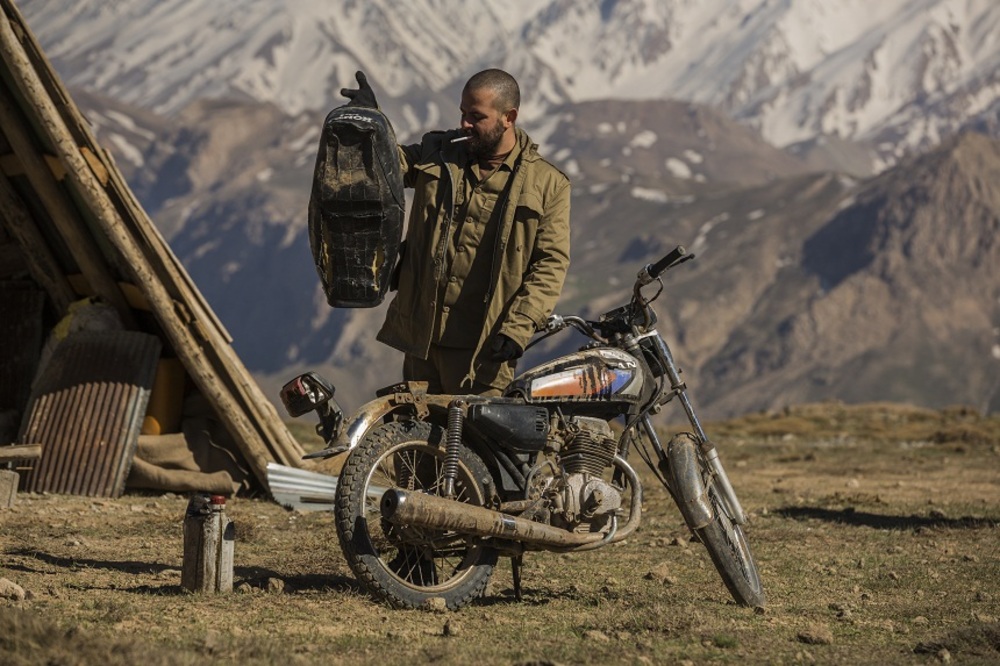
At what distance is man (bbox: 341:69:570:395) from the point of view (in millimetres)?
8531

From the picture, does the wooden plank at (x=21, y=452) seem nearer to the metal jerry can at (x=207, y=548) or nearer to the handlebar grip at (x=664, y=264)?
the metal jerry can at (x=207, y=548)

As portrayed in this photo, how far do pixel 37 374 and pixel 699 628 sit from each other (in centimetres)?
866

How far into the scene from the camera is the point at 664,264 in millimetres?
8586

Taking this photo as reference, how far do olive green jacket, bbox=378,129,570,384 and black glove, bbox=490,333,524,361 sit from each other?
0.37 ft

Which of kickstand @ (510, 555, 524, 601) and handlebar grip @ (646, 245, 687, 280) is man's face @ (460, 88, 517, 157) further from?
kickstand @ (510, 555, 524, 601)

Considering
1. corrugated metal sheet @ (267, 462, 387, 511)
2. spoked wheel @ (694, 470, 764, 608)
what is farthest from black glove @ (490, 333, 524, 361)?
corrugated metal sheet @ (267, 462, 387, 511)

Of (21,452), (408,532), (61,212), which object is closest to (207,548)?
(408,532)

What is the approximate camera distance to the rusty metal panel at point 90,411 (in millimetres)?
13375

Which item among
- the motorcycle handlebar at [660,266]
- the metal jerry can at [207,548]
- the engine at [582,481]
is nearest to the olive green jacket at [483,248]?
the motorcycle handlebar at [660,266]

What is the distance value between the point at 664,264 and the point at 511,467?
1.30 meters

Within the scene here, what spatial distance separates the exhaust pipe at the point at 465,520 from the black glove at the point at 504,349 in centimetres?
76

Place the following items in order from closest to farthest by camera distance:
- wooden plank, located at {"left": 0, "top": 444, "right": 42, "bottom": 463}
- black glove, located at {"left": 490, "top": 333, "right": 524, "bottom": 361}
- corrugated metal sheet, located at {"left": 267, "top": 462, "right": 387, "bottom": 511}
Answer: black glove, located at {"left": 490, "top": 333, "right": 524, "bottom": 361}, wooden plank, located at {"left": 0, "top": 444, "right": 42, "bottom": 463}, corrugated metal sheet, located at {"left": 267, "top": 462, "right": 387, "bottom": 511}

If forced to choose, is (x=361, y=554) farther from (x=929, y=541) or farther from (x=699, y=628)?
(x=929, y=541)

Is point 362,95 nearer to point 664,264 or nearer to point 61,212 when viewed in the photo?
point 664,264
